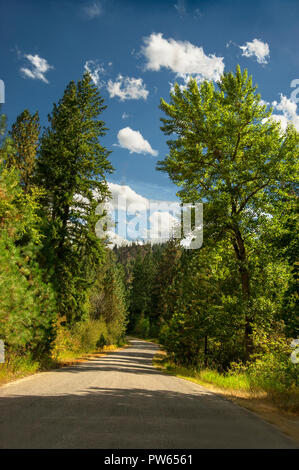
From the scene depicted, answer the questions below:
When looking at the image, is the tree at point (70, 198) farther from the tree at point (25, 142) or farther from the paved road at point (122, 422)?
the paved road at point (122, 422)

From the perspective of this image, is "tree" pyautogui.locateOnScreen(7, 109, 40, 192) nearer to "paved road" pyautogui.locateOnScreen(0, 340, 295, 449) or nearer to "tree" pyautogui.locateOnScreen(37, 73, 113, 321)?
"tree" pyautogui.locateOnScreen(37, 73, 113, 321)

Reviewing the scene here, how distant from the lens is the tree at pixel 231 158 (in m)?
14.6

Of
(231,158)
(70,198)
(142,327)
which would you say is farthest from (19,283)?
(142,327)

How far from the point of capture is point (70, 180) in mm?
19375

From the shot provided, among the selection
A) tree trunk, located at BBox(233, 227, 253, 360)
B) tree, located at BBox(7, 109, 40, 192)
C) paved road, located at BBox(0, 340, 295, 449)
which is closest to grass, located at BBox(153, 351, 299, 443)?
paved road, located at BBox(0, 340, 295, 449)

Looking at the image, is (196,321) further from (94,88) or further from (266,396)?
(94,88)

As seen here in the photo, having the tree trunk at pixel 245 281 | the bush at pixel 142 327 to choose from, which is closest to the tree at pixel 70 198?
the tree trunk at pixel 245 281

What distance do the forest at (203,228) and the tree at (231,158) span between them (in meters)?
0.06

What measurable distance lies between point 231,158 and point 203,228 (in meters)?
3.89

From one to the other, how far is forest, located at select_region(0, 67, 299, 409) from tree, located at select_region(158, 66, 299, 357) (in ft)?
0.19

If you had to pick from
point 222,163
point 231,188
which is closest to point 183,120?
point 222,163

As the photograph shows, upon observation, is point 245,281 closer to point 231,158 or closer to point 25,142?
point 231,158

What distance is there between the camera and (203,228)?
15.6m

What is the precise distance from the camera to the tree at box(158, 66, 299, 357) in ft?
47.9
